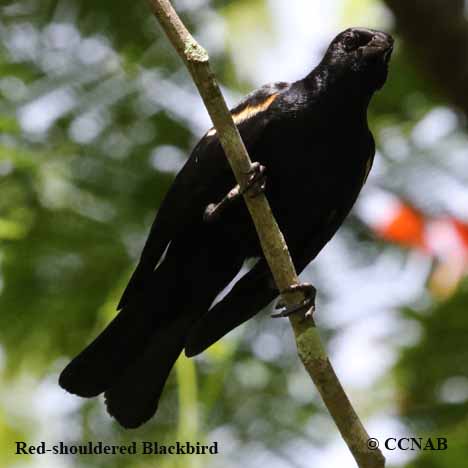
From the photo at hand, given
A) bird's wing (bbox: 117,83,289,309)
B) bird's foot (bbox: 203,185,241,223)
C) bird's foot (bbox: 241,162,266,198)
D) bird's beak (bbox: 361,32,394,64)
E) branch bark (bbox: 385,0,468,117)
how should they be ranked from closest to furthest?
bird's foot (bbox: 241,162,266,198) → bird's foot (bbox: 203,185,241,223) → bird's wing (bbox: 117,83,289,309) → bird's beak (bbox: 361,32,394,64) → branch bark (bbox: 385,0,468,117)

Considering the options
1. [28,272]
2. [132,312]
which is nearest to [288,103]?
[132,312]

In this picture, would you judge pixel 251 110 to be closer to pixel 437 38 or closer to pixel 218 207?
pixel 218 207

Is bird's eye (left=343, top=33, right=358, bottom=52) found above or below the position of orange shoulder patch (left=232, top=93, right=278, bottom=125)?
above

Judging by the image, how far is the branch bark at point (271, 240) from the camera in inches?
133

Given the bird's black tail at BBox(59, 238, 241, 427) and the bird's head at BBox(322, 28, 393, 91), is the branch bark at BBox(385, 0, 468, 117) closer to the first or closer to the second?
the bird's head at BBox(322, 28, 393, 91)

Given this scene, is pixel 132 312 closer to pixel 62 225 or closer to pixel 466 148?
pixel 62 225

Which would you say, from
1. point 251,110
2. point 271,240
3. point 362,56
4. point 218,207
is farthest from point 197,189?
point 271,240

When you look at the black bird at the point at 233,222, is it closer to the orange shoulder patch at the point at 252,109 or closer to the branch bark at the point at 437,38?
the orange shoulder patch at the point at 252,109

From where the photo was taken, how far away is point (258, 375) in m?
5.15

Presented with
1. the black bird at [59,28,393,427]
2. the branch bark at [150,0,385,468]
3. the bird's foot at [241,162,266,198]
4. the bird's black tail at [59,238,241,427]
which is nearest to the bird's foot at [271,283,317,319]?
the branch bark at [150,0,385,468]

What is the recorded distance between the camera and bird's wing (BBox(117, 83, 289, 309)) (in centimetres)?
427

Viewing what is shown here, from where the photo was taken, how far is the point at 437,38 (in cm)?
514

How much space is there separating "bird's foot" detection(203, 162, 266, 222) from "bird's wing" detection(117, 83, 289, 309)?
0.17 ft

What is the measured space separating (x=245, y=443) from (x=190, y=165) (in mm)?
1139
